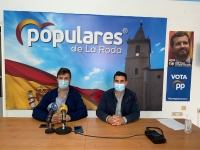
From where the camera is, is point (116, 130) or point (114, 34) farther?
point (114, 34)

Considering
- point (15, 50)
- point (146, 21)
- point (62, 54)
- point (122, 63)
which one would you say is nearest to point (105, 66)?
point (122, 63)

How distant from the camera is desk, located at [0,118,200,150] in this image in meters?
1.15

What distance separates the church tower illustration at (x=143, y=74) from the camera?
2492 millimetres

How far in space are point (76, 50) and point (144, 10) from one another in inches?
49.5

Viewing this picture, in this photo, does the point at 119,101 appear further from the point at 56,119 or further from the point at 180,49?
the point at 180,49

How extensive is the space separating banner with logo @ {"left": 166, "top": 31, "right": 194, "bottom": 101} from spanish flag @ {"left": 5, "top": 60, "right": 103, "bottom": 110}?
4.75 feet

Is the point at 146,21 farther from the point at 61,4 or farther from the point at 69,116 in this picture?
the point at 69,116

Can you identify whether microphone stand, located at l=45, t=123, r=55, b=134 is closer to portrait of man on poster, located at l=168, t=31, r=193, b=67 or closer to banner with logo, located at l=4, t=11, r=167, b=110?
banner with logo, located at l=4, t=11, r=167, b=110

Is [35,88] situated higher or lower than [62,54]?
lower

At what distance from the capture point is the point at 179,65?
2578 mm

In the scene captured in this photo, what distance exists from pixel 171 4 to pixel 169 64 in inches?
37.9

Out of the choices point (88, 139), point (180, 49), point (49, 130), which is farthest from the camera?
point (180, 49)

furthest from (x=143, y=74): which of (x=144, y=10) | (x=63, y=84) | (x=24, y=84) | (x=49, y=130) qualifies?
(x=24, y=84)

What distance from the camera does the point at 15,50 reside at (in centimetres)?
238
